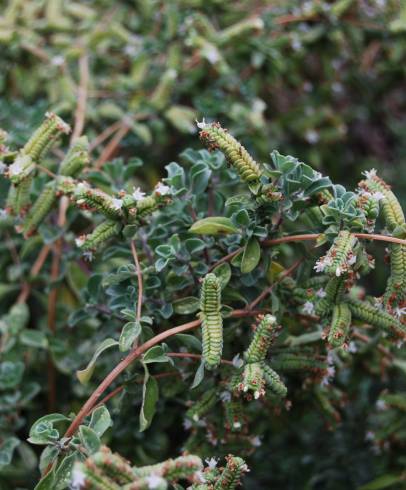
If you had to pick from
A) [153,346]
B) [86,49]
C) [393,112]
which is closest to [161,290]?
[153,346]

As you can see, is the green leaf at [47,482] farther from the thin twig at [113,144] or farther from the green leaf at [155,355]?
the thin twig at [113,144]

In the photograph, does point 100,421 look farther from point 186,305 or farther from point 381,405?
point 381,405

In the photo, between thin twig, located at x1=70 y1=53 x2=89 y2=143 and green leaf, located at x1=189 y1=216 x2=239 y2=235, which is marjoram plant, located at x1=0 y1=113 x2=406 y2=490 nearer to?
green leaf, located at x1=189 y1=216 x2=239 y2=235

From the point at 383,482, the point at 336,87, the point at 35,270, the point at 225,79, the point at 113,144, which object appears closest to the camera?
the point at 383,482

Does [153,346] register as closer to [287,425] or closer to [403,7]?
[287,425]

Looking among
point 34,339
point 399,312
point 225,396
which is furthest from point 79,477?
point 34,339

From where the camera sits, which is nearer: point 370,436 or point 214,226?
point 214,226
